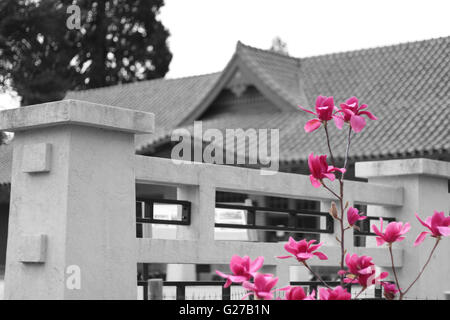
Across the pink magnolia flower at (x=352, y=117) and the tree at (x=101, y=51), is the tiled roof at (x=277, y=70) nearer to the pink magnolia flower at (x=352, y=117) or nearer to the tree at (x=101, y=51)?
the tree at (x=101, y=51)

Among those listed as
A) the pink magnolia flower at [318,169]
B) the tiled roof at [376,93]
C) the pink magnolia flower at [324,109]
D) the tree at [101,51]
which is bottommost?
the pink magnolia flower at [318,169]

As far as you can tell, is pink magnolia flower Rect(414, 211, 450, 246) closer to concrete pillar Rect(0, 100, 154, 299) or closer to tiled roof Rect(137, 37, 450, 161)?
concrete pillar Rect(0, 100, 154, 299)

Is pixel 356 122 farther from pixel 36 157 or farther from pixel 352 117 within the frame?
pixel 36 157

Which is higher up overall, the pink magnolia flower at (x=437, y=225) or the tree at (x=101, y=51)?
the tree at (x=101, y=51)

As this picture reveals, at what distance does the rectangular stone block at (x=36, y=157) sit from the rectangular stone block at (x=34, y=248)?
1.42ft

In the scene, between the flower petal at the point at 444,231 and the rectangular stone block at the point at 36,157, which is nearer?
the flower petal at the point at 444,231

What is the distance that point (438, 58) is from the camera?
18.5 m

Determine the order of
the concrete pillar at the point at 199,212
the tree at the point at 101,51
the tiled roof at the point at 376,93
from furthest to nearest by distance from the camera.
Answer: the tree at the point at 101,51 < the tiled roof at the point at 376,93 < the concrete pillar at the point at 199,212

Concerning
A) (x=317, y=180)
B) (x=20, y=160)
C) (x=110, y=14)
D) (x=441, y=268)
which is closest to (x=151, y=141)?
(x=441, y=268)

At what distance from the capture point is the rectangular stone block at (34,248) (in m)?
5.23

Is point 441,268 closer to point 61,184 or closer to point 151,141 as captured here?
point 61,184

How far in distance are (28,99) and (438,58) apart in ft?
44.1

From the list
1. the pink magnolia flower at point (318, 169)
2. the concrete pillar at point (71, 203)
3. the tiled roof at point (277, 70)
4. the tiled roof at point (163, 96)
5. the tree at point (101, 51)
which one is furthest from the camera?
the tree at point (101, 51)

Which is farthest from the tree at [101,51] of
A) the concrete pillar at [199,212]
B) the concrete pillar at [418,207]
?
the concrete pillar at [199,212]
